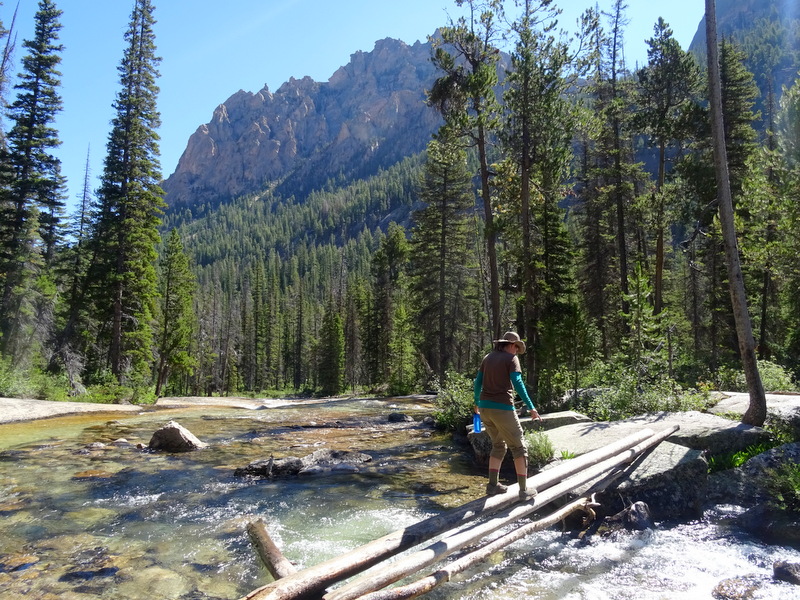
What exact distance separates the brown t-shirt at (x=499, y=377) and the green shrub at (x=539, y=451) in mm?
3480

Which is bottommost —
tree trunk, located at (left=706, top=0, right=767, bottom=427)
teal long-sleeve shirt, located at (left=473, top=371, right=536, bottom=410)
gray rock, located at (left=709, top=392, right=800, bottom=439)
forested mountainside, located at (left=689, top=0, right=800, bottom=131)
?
gray rock, located at (left=709, top=392, right=800, bottom=439)

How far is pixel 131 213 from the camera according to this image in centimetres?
2938

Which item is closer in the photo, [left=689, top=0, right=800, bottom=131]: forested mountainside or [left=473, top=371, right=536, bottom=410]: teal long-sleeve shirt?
[left=473, top=371, right=536, bottom=410]: teal long-sleeve shirt

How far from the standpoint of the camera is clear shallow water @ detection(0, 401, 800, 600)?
613cm

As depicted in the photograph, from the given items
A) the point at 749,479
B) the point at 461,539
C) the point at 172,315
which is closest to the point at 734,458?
the point at 749,479

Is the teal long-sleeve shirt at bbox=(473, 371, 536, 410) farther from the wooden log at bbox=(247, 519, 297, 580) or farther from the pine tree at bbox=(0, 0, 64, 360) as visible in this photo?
the pine tree at bbox=(0, 0, 64, 360)

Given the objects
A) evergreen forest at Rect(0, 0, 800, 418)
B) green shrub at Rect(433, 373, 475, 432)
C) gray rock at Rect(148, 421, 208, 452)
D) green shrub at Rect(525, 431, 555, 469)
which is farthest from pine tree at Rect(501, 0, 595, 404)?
gray rock at Rect(148, 421, 208, 452)

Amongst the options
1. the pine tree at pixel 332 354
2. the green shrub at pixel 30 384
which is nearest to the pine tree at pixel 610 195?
the green shrub at pixel 30 384

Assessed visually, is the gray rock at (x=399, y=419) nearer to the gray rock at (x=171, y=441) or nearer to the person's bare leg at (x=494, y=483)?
the gray rock at (x=171, y=441)

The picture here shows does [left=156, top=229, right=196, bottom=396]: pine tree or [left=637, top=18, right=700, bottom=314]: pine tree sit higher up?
[left=637, top=18, right=700, bottom=314]: pine tree

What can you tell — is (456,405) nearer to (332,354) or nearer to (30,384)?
(30,384)

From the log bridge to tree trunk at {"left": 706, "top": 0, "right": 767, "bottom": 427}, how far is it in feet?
12.2

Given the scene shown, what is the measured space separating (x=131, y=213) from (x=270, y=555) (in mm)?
29558

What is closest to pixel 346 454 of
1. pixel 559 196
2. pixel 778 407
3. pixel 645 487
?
pixel 645 487
